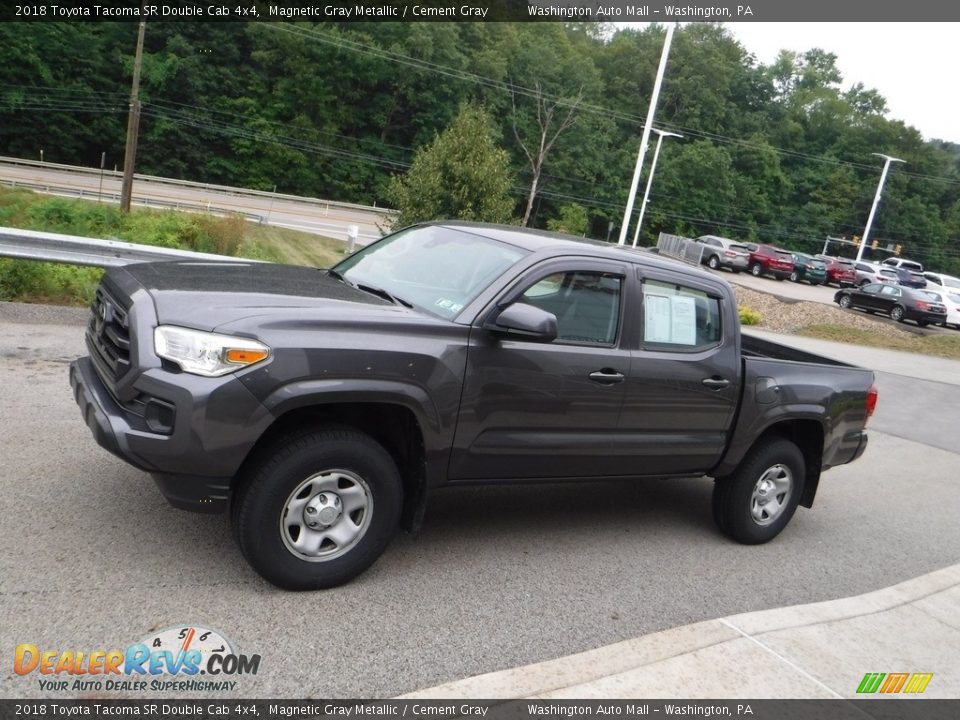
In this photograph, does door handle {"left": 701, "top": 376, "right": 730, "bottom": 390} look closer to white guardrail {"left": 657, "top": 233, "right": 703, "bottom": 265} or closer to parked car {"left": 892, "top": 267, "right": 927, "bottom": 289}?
white guardrail {"left": 657, "top": 233, "right": 703, "bottom": 265}

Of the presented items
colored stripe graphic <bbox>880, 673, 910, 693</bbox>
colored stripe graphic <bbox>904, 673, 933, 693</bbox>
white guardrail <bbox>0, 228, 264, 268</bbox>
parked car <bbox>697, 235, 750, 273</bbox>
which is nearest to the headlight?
colored stripe graphic <bbox>880, 673, 910, 693</bbox>

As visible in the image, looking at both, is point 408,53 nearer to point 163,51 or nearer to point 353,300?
point 163,51

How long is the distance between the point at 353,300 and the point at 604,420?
163cm

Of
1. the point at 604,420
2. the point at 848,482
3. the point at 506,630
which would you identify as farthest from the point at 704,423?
the point at 848,482

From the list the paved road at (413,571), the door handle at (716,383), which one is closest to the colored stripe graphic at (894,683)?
the paved road at (413,571)

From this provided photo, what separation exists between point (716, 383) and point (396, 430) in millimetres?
2192

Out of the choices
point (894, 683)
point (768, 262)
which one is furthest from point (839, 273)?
point (894, 683)

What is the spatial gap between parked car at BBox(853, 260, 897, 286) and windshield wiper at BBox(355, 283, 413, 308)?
4518 cm

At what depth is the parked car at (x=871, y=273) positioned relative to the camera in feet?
149

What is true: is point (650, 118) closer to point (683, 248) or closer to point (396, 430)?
point (683, 248)

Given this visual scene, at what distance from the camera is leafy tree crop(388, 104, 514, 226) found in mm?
18938

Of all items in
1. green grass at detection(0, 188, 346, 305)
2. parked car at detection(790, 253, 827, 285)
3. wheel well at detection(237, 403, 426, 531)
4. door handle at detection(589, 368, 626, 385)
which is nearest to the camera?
wheel well at detection(237, 403, 426, 531)

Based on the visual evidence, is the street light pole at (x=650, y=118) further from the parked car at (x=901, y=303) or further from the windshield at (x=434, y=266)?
the windshield at (x=434, y=266)

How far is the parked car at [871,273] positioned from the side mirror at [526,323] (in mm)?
45318
